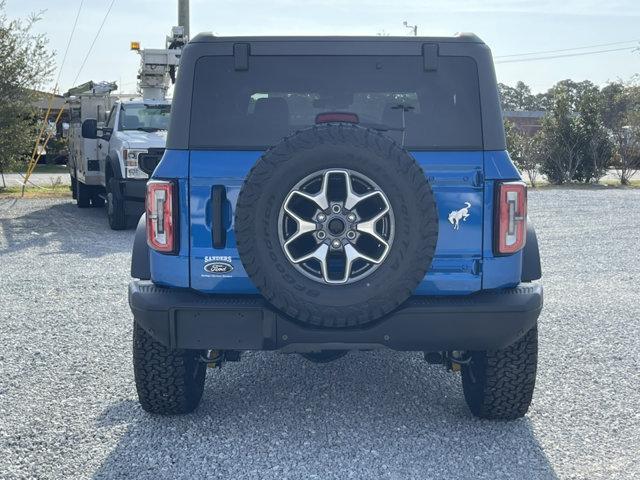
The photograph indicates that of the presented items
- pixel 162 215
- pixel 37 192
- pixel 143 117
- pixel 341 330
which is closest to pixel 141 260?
pixel 162 215

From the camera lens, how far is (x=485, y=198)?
13.7 feet

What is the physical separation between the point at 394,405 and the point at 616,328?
2.77 metres

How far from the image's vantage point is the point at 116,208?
13.5 metres

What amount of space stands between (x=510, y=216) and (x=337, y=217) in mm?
870

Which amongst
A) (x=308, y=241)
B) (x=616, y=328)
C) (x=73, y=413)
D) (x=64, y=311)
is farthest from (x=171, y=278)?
(x=616, y=328)

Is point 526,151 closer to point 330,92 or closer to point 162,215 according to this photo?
point 330,92

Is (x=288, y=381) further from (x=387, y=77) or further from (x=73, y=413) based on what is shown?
(x=387, y=77)

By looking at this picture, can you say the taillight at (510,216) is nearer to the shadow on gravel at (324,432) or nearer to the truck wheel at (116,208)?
the shadow on gravel at (324,432)

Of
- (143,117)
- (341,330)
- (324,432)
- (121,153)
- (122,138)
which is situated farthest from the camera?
(143,117)

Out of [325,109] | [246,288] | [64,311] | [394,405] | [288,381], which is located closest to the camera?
[246,288]

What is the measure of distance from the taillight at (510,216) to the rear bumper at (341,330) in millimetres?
262

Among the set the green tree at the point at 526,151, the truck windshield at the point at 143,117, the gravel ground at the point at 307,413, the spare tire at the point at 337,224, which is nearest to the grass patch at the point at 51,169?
the green tree at the point at 526,151

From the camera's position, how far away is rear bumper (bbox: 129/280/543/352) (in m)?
4.05

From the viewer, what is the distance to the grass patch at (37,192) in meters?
19.9
